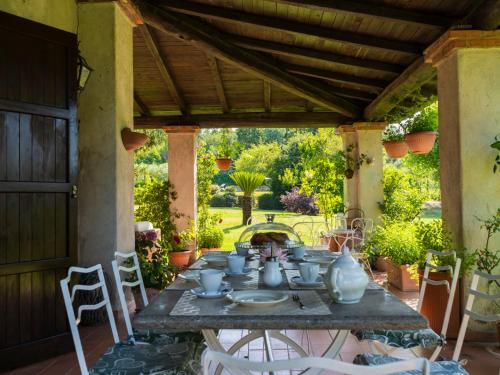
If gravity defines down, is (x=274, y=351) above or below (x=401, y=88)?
below

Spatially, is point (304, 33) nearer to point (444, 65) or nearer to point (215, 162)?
point (444, 65)

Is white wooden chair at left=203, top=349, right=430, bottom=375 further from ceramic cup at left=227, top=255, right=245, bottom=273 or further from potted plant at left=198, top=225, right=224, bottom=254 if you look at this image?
potted plant at left=198, top=225, right=224, bottom=254

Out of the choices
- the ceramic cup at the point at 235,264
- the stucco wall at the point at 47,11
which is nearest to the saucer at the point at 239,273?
the ceramic cup at the point at 235,264

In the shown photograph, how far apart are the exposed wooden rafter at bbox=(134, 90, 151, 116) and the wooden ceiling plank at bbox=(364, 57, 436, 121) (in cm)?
391

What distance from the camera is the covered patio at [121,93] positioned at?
2.91 metres

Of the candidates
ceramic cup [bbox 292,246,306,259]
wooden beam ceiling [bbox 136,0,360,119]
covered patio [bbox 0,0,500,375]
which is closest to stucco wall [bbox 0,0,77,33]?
covered patio [bbox 0,0,500,375]

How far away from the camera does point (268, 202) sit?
17719 millimetres

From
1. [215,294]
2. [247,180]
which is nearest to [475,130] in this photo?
[215,294]

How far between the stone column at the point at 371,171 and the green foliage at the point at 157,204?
3314 millimetres

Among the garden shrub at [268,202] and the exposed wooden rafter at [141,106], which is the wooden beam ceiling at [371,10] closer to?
the exposed wooden rafter at [141,106]

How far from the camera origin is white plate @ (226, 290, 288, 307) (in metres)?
1.65

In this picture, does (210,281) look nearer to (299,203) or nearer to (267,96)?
(267,96)

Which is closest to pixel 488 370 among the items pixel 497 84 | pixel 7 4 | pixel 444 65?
pixel 497 84

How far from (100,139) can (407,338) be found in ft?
10.0
